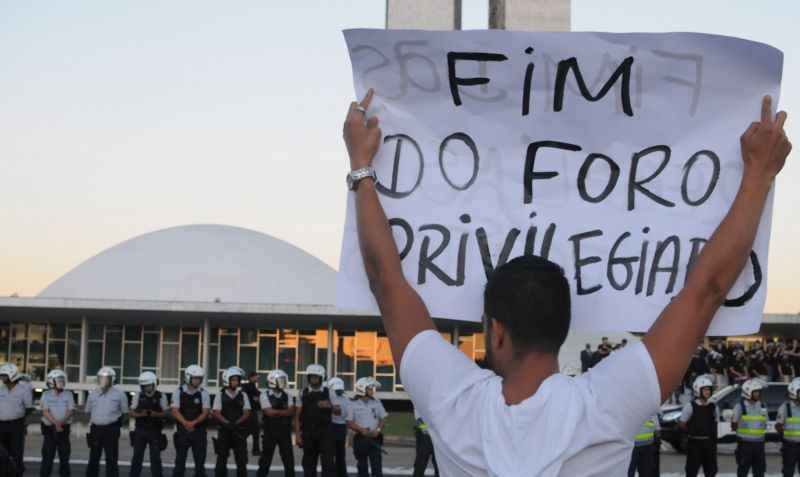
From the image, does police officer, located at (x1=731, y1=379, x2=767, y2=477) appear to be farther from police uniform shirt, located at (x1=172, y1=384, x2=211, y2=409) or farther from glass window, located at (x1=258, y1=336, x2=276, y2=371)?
glass window, located at (x1=258, y1=336, x2=276, y2=371)

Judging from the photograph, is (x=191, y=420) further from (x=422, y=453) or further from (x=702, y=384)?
(x=702, y=384)

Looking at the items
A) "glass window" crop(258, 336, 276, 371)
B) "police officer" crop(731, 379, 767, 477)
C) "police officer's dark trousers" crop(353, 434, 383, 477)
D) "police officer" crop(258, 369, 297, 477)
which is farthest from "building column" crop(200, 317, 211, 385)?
"police officer" crop(731, 379, 767, 477)

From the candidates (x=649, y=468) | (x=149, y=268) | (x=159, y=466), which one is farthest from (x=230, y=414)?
(x=149, y=268)

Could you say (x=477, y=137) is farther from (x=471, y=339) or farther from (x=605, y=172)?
(x=471, y=339)

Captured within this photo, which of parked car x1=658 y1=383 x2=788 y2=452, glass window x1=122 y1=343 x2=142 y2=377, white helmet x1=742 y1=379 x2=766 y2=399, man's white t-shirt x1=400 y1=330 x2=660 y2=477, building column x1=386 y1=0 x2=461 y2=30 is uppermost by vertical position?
building column x1=386 y1=0 x2=461 y2=30

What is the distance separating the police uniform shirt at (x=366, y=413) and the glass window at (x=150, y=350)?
102 ft

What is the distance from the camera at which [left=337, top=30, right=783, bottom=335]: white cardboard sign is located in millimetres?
3113

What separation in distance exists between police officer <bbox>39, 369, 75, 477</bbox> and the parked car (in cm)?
1339

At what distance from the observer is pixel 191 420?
62.3ft

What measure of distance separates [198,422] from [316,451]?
2029 mm

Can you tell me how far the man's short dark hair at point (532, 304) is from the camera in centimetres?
242

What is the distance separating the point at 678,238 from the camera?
312cm

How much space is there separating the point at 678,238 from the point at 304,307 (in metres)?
44.1

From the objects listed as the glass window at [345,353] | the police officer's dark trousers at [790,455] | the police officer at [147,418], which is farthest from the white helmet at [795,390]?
the glass window at [345,353]
